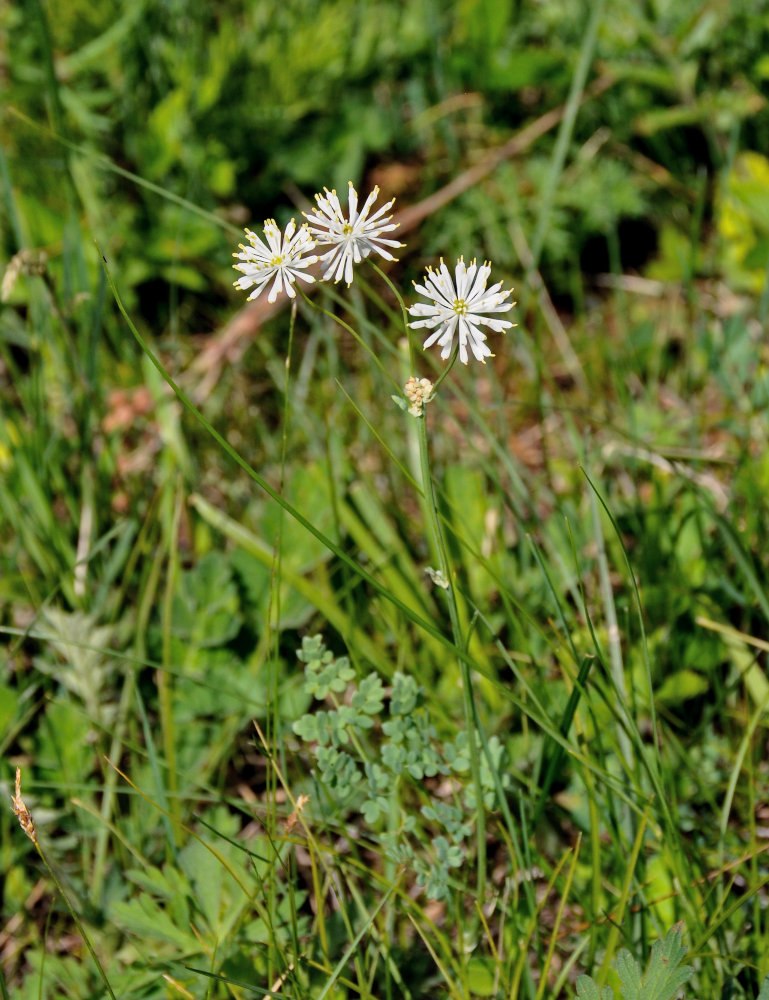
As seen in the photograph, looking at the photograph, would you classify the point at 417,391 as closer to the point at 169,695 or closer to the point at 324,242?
the point at 324,242

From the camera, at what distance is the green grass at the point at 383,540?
1.41 meters

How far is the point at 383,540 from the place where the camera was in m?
2.00

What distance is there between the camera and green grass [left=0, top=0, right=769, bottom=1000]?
141 cm

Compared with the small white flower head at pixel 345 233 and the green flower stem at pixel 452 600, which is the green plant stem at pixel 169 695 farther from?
the small white flower head at pixel 345 233

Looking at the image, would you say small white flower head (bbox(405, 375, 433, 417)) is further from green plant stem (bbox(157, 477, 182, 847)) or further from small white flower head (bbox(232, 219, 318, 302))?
green plant stem (bbox(157, 477, 182, 847))

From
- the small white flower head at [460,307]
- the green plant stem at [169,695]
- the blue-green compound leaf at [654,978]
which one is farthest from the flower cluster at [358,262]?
the green plant stem at [169,695]

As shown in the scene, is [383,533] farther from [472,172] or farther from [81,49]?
[81,49]

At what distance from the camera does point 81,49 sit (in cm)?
298

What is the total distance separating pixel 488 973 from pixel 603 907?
0.72ft

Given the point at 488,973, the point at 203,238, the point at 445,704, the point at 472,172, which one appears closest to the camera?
the point at 488,973

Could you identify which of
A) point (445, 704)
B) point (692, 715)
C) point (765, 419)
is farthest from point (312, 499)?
point (765, 419)

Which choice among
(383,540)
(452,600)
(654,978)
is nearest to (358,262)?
(452,600)

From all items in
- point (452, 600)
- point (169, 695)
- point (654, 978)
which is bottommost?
point (654, 978)

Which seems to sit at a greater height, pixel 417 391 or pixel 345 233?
pixel 345 233
